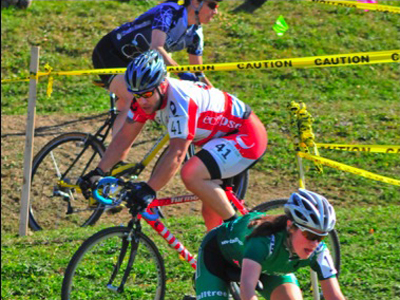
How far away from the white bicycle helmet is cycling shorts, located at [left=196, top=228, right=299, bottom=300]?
24.1 inches

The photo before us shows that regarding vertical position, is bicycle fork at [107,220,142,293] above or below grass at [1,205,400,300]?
above

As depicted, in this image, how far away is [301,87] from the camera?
12.8 m

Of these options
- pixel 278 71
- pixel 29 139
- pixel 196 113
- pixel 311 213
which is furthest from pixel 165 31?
pixel 278 71

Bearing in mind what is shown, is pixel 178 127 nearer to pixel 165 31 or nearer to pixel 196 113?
pixel 196 113

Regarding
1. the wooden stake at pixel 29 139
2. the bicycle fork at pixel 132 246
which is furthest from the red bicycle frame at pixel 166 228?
the wooden stake at pixel 29 139

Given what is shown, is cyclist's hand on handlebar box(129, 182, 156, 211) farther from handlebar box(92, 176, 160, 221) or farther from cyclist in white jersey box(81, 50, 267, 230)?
handlebar box(92, 176, 160, 221)

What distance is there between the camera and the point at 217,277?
5051mm

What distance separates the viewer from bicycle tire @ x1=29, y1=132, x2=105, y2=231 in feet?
29.2

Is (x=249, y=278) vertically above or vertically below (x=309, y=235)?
below

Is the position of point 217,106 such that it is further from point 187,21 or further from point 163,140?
point 187,21

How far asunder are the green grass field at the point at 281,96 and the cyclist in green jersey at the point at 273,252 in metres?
1.76

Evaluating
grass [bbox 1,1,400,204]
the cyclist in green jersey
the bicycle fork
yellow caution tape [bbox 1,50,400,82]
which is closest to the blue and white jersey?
yellow caution tape [bbox 1,50,400,82]

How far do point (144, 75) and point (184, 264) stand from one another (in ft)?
7.76

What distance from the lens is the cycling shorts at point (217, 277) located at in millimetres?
5016
